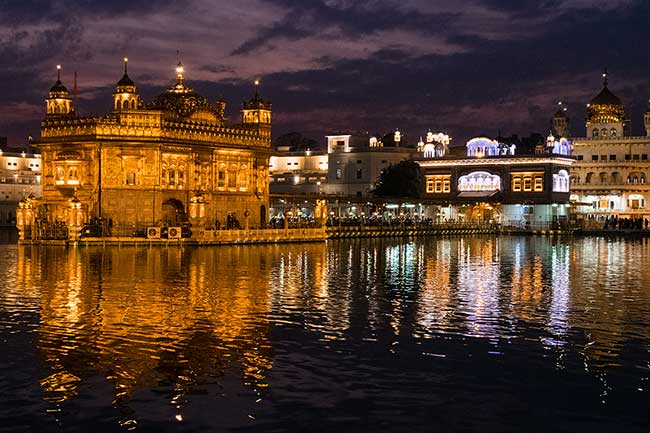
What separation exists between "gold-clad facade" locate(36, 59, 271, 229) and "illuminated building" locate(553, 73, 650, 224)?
63437 mm

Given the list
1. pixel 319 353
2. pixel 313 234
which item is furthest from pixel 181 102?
pixel 319 353

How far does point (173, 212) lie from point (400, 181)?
50404mm

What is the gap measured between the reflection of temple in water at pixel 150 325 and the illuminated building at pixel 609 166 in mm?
88495

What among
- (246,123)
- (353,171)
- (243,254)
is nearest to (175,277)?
(243,254)

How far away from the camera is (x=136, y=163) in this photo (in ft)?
206

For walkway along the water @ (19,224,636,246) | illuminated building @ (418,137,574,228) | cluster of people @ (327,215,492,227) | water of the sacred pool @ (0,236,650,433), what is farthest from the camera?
illuminated building @ (418,137,574,228)

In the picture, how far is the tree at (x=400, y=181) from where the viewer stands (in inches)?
4429

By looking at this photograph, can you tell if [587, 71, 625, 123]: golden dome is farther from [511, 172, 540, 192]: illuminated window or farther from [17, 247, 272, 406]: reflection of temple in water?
[17, 247, 272, 406]: reflection of temple in water

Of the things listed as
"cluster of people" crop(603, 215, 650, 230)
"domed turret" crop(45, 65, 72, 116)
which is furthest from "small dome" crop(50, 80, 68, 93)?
"cluster of people" crop(603, 215, 650, 230)

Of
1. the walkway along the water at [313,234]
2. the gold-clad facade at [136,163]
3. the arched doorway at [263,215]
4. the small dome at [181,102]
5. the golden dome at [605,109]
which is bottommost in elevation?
the walkway along the water at [313,234]

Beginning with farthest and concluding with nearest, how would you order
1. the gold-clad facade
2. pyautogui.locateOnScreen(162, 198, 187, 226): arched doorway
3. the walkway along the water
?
1. pyautogui.locateOnScreen(162, 198, 187, 226): arched doorway
2. the gold-clad facade
3. the walkway along the water

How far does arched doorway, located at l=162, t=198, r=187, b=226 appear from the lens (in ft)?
217

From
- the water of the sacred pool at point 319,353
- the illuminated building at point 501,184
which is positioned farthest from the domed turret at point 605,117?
the water of the sacred pool at point 319,353

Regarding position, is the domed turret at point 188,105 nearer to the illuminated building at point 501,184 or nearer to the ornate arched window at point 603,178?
the illuminated building at point 501,184
